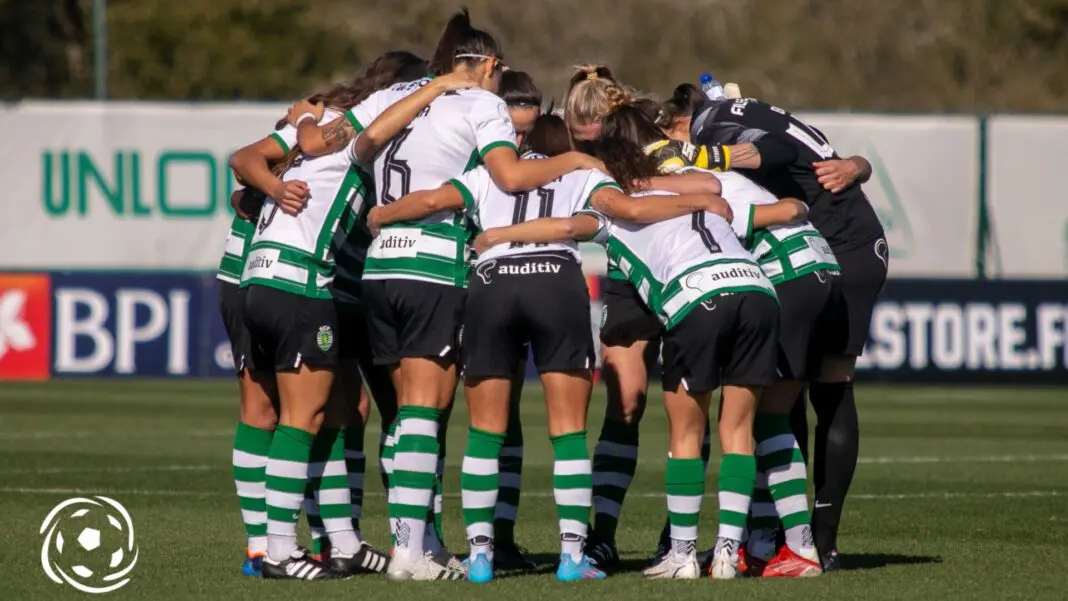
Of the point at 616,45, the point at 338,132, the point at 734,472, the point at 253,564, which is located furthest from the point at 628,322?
the point at 616,45

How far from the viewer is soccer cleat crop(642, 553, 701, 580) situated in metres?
7.59

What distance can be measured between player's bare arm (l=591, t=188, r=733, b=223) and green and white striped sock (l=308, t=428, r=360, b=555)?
1.55 metres

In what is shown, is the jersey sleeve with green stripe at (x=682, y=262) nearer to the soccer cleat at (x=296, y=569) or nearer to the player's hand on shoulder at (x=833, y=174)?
the player's hand on shoulder at (x=833, y=174)

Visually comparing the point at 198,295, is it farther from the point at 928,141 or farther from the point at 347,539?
the point at 347,539

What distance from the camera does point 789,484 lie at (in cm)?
780

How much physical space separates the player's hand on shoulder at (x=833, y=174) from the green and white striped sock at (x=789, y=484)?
1.09 metres

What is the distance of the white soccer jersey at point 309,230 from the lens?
773cm

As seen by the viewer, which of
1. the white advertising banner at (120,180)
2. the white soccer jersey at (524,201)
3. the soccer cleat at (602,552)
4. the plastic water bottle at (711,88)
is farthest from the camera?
the white advertising banner at (120,180)

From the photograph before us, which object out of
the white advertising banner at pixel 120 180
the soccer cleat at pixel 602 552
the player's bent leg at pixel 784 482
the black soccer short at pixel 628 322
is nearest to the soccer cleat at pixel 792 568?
the player's bent leg at pixel 784 482

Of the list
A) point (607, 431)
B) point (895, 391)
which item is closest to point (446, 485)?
point (607, 431)

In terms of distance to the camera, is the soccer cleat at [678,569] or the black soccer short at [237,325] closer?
the soccer cleat at [678,569]

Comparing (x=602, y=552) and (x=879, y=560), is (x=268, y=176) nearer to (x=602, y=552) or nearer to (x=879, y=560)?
(x=602, y=552)

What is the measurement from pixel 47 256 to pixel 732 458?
20.4m
